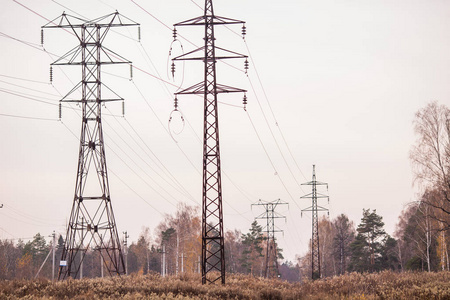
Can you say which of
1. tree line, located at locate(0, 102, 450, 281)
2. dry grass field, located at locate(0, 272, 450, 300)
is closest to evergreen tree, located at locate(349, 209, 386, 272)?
tree line, located at locate(0, 102, 450, 281)

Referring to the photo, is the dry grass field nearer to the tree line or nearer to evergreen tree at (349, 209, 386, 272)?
the tree line

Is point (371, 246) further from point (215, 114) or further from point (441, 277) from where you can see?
point (215, 114)

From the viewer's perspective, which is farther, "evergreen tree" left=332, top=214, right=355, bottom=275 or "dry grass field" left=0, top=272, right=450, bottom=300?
"evergreen tree" left=332, top=214, right=355, bottom=275

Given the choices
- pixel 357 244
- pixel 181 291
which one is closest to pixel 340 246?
pixel 357 244

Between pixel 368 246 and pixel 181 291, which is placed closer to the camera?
pixel 181 291

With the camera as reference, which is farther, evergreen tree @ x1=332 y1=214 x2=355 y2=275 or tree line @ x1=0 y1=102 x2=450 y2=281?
evergreen tree @ x1=332 y1=214 x2=355 y2=275

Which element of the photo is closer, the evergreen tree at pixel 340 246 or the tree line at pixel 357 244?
the tree line at pixel 357 244

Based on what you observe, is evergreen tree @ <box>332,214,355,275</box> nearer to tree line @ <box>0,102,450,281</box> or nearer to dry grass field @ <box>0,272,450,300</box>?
tree line @ <box>0,102,450,281</box>

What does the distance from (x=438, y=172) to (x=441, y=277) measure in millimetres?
7578

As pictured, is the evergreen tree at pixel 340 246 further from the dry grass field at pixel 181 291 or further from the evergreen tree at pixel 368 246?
the dry grass field at pixel 181 291

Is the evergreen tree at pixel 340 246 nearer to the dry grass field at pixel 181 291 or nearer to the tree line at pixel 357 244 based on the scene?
the tree line at pixel 357 244

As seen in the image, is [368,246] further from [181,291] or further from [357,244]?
[181,291]

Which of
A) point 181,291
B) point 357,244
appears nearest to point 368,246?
point 357,244

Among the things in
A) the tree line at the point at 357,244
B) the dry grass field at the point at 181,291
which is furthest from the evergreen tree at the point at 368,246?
the dry grass field at the point at 181,291
